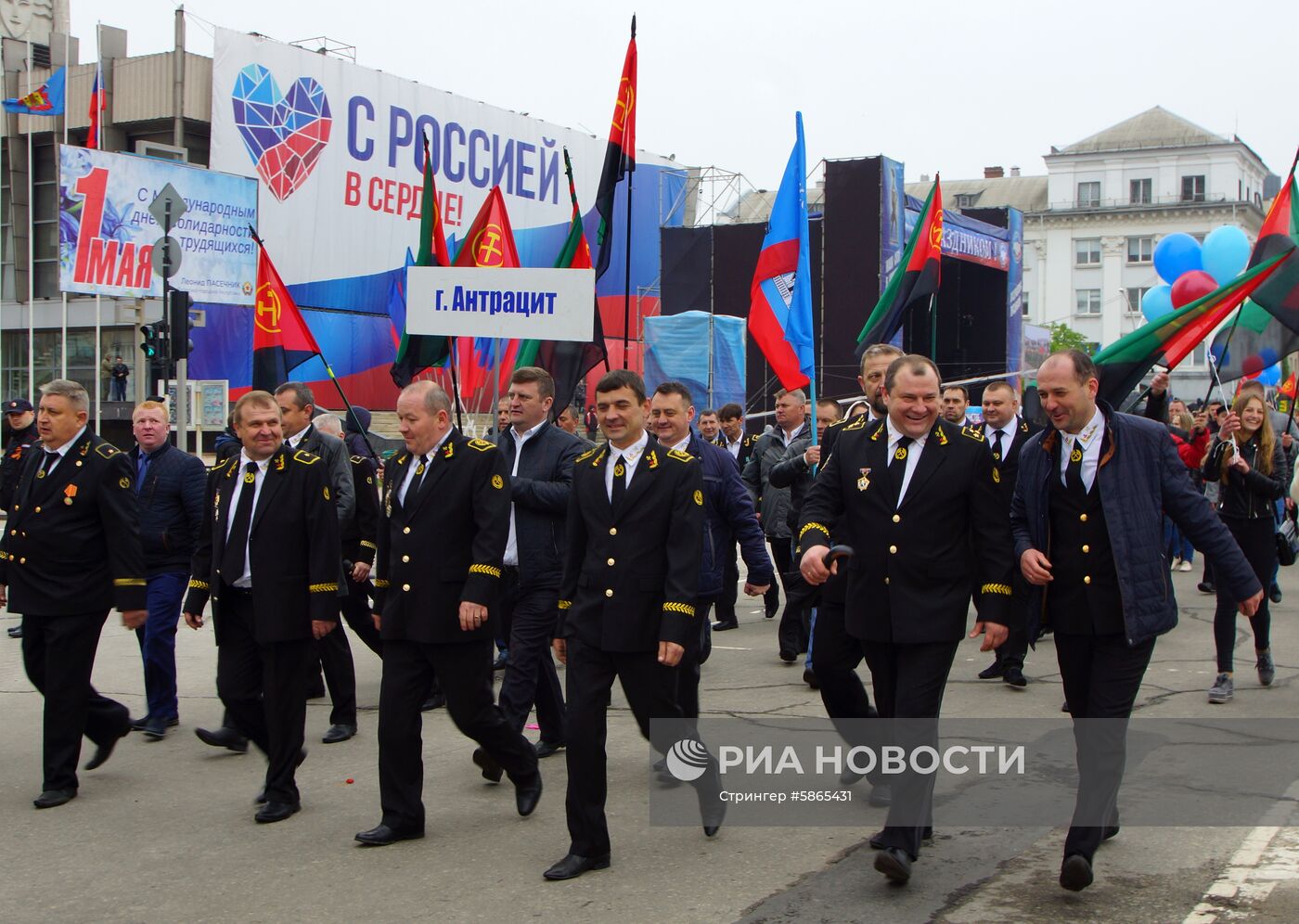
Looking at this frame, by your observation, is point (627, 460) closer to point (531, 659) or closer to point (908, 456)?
point (908, 456)

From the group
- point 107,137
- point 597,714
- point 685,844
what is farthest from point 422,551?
point 107,137

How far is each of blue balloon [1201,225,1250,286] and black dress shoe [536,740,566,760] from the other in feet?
43.3

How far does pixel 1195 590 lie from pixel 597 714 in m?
10.3

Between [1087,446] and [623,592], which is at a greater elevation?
[1087,446]

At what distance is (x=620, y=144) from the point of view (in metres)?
10.9

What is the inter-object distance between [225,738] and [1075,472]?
4.29 m

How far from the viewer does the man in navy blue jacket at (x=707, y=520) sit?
571 centimetres

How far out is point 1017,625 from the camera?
196 inches

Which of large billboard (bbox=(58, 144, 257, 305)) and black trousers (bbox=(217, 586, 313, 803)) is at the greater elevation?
large billboard (bbox=(58, 144, 257, 305))

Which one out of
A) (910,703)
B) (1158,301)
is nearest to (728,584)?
(910,703)

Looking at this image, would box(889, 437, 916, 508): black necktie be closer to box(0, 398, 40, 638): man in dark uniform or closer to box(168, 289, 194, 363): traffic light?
box(0, 398, 40, 638): man in dark uniform

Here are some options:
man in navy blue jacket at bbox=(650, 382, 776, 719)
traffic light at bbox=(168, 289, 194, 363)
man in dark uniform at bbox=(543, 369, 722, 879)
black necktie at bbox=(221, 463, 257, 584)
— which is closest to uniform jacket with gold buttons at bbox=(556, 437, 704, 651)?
man in dark uniform at bbox=(543, 369, 722, 879)

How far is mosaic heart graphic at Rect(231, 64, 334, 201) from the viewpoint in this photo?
1419 inches

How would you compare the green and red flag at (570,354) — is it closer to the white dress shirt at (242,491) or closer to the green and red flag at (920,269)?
the green and red flag at (920,269)
